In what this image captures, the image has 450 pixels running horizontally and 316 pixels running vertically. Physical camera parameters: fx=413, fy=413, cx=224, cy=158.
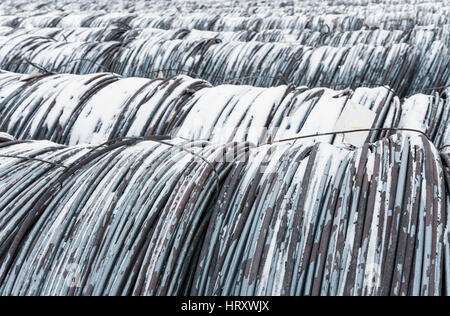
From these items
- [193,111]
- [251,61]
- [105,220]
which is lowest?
[105,220]

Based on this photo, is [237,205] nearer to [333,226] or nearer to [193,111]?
[333,226]

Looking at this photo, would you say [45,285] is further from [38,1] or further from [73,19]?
[38,1]

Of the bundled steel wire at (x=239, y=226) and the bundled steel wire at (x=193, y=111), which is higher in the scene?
the bundled steel wire at (x=193, y=111)

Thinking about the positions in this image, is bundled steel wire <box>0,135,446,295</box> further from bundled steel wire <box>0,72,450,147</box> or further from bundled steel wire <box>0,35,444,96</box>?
bundled steel wire <box>0,35,444,96</box>

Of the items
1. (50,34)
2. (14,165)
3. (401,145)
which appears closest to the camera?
(401,145)

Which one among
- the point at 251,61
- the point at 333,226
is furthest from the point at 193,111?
the point at 251,61

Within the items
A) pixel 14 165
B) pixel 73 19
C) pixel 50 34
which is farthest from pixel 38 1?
pixel 14 165

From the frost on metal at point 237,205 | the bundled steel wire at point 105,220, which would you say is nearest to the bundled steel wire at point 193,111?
the frost on metal at point 237,205

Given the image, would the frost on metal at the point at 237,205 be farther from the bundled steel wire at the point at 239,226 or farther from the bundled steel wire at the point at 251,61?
the bundled steel wire at the point at 251,61

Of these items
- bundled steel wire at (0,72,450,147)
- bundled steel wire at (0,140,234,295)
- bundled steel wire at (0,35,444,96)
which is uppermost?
bundled steel wire at (0,35,444,96)

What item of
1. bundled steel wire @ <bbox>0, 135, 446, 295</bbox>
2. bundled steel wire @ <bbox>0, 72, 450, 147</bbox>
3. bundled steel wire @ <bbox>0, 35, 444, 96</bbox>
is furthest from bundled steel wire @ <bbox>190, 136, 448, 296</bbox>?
bundled steel wire @ <bbox>0, 35, 444, 96</bbox>

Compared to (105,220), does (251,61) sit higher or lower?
higher

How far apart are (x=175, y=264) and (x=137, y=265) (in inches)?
3.8

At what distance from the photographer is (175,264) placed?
3.54 ft
